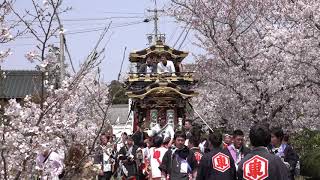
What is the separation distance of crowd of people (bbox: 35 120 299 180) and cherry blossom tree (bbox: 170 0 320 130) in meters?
3.98

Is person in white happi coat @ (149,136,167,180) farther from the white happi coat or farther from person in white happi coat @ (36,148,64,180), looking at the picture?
person in white happi coat @ (36,148,64,180)

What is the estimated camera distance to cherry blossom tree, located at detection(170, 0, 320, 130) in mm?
14859

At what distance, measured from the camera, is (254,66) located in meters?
16.4

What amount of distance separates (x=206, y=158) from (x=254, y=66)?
10.4m

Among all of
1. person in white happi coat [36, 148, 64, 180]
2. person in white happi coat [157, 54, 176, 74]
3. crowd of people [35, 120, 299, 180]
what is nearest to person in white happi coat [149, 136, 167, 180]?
crowd of people [35, 120, 299, 180]

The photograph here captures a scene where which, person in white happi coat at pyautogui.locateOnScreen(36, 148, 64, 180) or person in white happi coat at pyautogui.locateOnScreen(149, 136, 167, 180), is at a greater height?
person in white happi coat at pyautogui.locateOnScreen(149, 136, 167, 180)

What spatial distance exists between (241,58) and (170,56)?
4262 millimetres

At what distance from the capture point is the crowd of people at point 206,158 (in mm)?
4938

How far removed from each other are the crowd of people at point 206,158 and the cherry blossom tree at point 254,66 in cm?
398

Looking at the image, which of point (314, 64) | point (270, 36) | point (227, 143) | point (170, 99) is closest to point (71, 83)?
point (227, 143)

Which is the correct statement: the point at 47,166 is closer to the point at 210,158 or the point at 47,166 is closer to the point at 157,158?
the point at 210,158

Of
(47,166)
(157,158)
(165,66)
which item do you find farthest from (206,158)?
(165,66)

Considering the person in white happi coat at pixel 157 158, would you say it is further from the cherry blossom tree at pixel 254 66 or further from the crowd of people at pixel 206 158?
the cherry blossom tree at pixel 254 66

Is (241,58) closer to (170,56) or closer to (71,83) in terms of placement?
(170,56)
